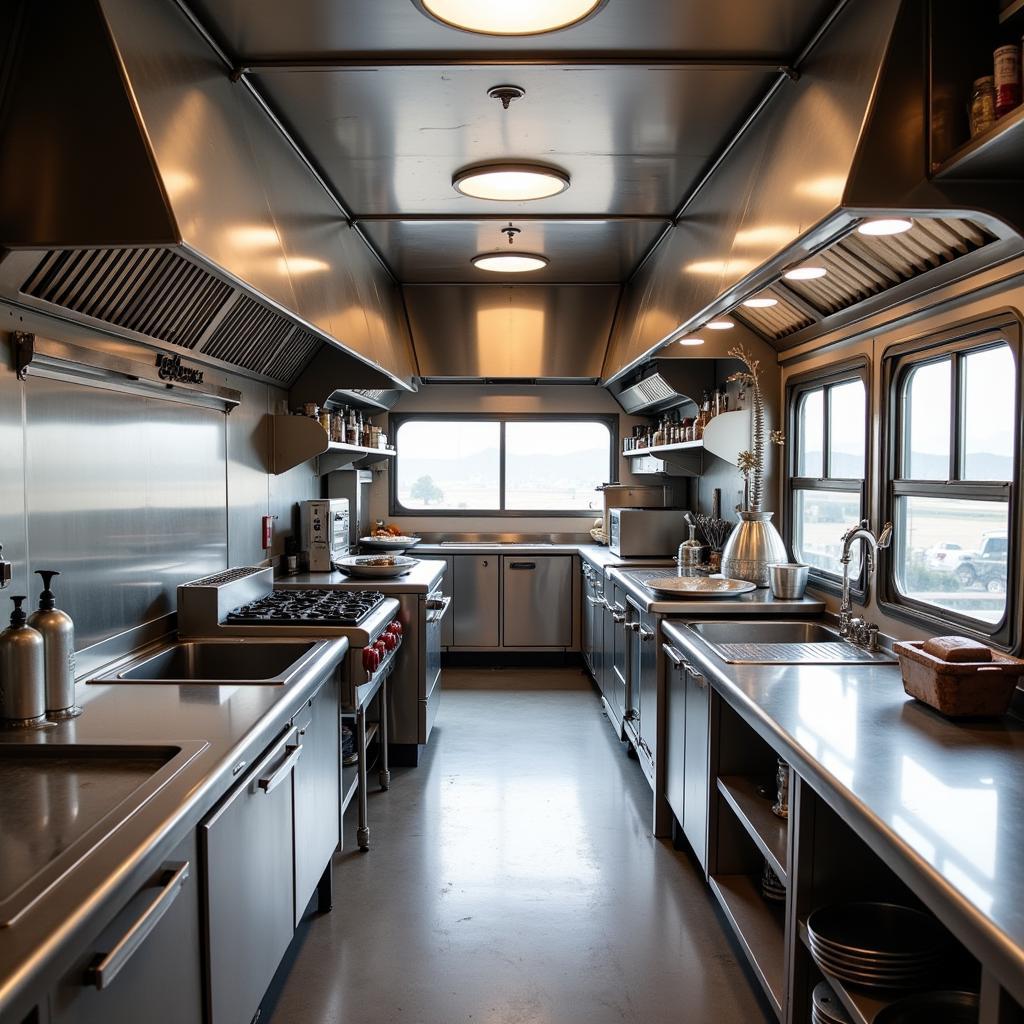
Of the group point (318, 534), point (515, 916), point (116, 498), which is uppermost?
point (116, 498)

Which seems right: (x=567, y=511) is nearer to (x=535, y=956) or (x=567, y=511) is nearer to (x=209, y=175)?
(x=535, y=956)

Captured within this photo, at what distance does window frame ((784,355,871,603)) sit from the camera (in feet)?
10.6

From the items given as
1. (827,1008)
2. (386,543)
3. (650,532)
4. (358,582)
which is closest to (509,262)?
(358,582)

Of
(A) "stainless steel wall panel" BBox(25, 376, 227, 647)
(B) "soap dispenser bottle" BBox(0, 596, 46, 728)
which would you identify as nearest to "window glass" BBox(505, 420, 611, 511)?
(A) "stainless steel wall panel" BBox(25, 376, 227, 647)

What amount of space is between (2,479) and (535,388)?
17.3 ft

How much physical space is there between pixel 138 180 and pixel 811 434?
3090 millimetres

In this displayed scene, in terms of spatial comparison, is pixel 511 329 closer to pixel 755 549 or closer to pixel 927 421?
pixel 755 549

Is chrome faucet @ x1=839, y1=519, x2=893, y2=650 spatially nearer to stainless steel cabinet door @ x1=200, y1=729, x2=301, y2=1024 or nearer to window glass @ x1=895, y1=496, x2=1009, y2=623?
window glass @ x1=895, y1=496, x2=1009, y2=623

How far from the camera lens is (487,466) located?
23.9ft

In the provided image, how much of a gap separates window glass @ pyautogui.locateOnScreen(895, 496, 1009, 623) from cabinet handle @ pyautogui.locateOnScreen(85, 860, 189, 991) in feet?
7.05

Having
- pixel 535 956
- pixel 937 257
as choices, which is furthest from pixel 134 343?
pixel 937 257

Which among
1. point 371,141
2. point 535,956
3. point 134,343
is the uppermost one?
point 371,141

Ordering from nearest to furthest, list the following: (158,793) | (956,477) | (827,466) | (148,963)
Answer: (148,963) < (158,793) < (956,477) < (827,466)

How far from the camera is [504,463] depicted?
726 cm
